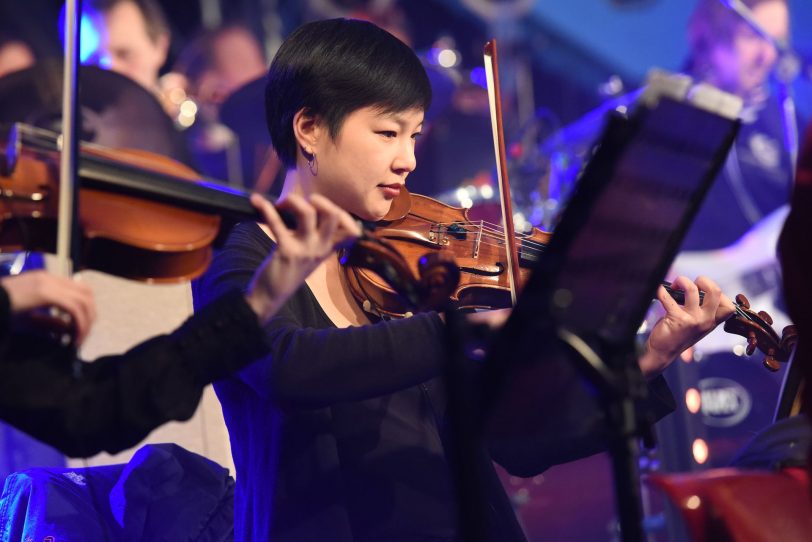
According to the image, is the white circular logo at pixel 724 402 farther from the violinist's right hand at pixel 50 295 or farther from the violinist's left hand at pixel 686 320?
the violinist's right hand at pixel 50 295

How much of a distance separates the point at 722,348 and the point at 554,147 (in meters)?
1.01

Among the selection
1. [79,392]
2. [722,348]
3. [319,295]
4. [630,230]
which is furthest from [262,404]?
[722,348]

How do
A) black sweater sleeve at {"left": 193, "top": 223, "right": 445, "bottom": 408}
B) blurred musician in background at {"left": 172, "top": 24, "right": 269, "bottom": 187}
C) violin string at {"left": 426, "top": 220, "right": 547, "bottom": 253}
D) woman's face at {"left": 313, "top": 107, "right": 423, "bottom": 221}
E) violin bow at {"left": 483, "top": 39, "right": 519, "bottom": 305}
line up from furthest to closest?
blurred musician in background at {"left": 172, "top": 24, "right": 269, "bottom": 187}
violin string at {"left": 426, "top": 220, "right": 547, "bottom": 253}
woman's face at {"left": 313, "top": 107, "right": 423, "bottom": 221}
violin bow at {"left": 483, "top": 39, "right": 519, "bottom": 305}
black sweater sleeve at {"left": 193, "top": 223, "right": 445, "bottom": 408}

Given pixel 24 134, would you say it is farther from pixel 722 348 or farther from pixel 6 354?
pixel 722 348

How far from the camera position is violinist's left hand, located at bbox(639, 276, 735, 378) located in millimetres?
1689

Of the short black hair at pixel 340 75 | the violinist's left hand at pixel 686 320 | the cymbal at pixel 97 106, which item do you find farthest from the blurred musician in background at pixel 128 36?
the violinist's left hand at pixel 686 320

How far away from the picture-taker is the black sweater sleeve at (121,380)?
119 cm

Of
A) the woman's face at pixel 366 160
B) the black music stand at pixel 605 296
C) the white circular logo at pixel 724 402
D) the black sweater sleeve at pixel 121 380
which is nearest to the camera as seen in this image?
the black music stand at pixel 605 296

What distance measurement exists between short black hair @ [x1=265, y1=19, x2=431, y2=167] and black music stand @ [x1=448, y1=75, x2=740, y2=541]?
0.68 metres

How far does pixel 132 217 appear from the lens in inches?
50.2

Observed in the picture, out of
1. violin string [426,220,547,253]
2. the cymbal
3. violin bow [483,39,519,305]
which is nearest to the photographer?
violin bow [483,39,519,305]

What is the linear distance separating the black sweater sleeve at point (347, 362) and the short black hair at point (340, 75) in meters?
0.44

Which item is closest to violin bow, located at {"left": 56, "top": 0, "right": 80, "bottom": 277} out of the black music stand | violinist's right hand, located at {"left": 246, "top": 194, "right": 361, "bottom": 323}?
violinist's right hand, located at {"left": 246, "top": 194, "right": 361, "bottom": 323}

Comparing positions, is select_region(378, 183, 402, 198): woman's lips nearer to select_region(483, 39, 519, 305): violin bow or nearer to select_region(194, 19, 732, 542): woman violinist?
select_region(194, 19, 732, 542): woman violinist
